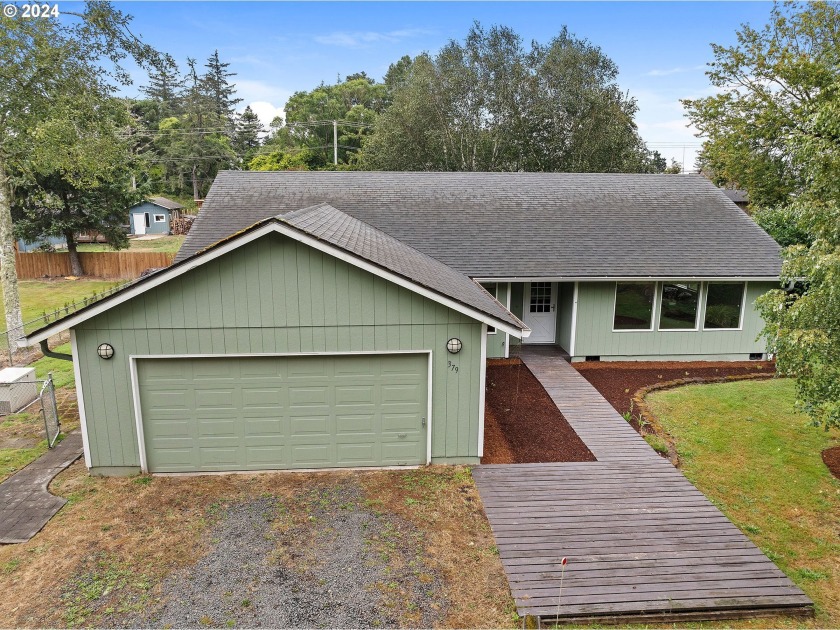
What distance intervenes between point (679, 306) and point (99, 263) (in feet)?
94.3

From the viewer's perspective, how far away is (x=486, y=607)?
17.6ft

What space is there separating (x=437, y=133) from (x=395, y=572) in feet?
104

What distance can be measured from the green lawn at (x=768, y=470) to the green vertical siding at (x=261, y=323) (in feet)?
14.1

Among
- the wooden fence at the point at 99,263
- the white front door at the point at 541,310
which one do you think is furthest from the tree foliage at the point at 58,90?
the white front door at the point at 541,310

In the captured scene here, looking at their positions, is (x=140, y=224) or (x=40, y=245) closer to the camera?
(x=40, y=245)

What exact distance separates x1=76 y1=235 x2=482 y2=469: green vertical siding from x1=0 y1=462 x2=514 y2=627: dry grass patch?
42.7 inches

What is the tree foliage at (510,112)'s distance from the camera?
33625 millimetres

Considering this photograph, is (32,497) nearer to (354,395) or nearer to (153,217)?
(354,395)

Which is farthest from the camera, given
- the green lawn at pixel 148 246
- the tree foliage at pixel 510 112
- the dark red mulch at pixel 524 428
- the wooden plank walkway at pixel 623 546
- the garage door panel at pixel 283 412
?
the green lawn at pixel 148 246

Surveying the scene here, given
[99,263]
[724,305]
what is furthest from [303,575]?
[99,263]

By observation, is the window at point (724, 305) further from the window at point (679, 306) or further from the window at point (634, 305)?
the window at point (634, 305)

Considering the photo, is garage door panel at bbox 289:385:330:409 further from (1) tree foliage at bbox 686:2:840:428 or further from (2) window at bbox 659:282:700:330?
(2) window at bbox 659:282:700:330

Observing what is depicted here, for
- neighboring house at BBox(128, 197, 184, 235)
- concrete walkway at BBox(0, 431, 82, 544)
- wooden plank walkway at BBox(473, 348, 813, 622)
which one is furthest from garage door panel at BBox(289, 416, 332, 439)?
neighboring house at BBox(128, 197, 184, 235)

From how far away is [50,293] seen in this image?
79.7ft
